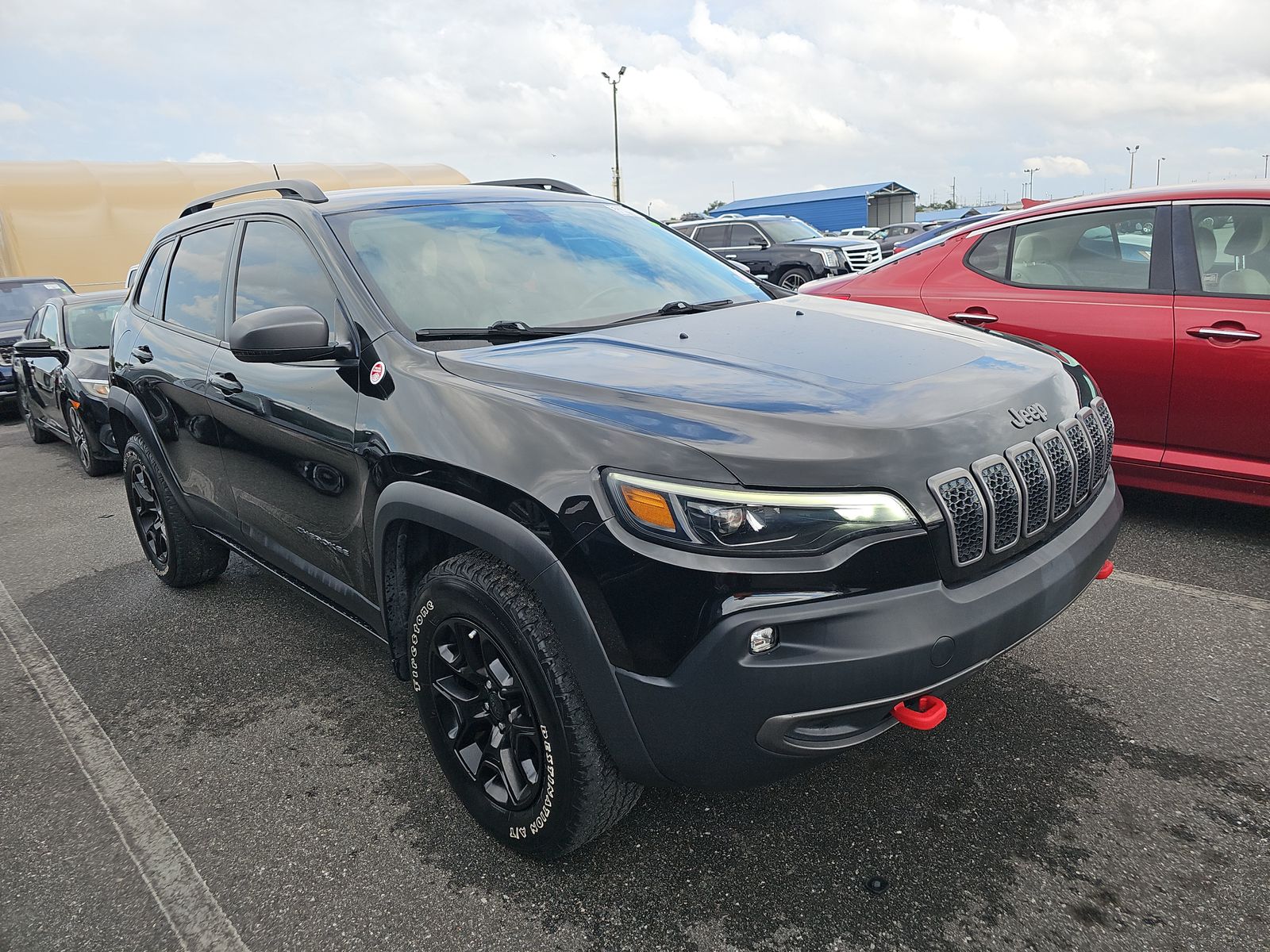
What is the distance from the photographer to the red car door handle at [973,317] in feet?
15.6

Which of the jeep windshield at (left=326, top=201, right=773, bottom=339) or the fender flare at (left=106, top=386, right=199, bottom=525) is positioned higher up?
the jeep windshield at (left=326, top=201, right=773, bottom=339)

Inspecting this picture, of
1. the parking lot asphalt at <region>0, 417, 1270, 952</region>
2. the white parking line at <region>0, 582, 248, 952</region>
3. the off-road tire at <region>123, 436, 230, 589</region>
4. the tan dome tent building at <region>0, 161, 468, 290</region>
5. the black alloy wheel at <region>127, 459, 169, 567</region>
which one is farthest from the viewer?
the tan dome tent building at <region>0, 161, 468, 290</region>

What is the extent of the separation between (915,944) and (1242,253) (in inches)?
139

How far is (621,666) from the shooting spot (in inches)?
76.8

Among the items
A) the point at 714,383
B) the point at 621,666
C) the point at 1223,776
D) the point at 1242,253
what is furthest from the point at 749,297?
the point at 1242,253

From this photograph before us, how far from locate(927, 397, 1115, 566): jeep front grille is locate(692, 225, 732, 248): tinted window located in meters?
16.4

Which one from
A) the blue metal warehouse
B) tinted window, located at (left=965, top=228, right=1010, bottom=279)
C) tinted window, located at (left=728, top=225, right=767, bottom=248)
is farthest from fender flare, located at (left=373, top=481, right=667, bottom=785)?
the blue metal warehouse

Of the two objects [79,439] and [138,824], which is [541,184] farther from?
[79,439]

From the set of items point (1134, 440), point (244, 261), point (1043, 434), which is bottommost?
point (1134, 440)

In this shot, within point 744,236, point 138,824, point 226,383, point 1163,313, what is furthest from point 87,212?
point 1163,313

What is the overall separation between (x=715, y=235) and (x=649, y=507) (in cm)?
1748

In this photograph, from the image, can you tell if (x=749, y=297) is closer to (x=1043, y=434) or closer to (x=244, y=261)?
(x=1043, y=434)

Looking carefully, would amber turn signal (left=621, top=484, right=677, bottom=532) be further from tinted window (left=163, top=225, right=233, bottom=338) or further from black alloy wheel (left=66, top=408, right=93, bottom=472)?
black alloy wheel (left=66, top=408, right=93, bottom=472)

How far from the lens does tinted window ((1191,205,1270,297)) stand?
404cm
